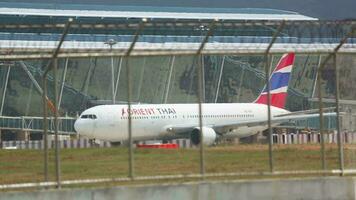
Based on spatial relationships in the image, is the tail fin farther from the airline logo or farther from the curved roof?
the curved roof

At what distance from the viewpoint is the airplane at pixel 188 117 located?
44312 mm

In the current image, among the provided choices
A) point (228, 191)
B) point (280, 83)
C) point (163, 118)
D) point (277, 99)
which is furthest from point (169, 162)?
point (280, 83)

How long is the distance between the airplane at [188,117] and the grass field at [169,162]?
66.3 feet

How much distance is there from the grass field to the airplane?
20216mm

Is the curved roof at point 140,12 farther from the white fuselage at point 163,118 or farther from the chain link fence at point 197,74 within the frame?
the chain link fence at point 197,74

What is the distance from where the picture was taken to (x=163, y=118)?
48000mm

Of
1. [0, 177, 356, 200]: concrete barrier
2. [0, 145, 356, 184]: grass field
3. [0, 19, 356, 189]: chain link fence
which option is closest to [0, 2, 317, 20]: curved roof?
[0, 19, 356, 189]: chain link fence

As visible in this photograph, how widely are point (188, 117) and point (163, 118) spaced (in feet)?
4.45

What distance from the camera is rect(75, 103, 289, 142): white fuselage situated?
44.2 meters

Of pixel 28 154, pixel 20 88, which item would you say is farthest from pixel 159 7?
pixel 28 154

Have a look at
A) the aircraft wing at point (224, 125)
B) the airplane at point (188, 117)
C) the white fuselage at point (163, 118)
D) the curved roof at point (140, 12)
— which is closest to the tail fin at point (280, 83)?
the airplane at point (188, 117)

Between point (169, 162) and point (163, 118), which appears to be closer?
point (169, 162)

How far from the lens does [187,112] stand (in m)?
48.4

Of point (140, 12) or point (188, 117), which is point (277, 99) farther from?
point (140, 12)
